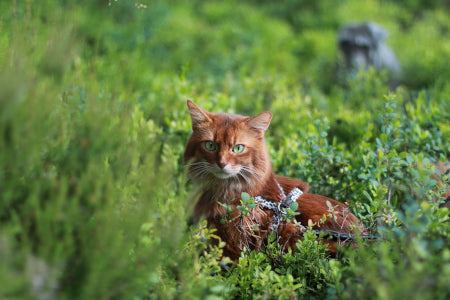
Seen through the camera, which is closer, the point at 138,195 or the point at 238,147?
the point at 138,195

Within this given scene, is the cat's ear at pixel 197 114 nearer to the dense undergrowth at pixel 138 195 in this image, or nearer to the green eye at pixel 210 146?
the green eye at pixel 210 146

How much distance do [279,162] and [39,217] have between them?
2069 mm

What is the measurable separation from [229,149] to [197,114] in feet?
1.04

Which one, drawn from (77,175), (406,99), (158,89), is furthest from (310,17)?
(77,175)

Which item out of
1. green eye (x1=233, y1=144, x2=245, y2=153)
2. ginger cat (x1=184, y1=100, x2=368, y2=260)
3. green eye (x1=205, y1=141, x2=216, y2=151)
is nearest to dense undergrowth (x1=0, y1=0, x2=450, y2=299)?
ginger cat (x1=184, y1=100, x2=368, y2=260)

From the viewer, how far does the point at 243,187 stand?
2.18 metres

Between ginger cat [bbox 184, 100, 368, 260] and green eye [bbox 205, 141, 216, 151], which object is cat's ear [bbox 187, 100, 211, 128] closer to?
ginger cat [bbox 184, 100, 368, 260]

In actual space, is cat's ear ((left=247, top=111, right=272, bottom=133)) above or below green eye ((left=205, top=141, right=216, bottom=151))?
above

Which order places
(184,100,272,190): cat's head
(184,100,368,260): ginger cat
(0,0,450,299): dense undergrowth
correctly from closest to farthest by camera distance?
(0,0,450,299): dense undergrowth
(184,100,368,260): ginger cat
(184,100,272,190): cat's head

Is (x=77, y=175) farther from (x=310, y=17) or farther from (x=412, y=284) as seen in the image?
(x=310, y=17)

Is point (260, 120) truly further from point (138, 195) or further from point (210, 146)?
point (138, 195)

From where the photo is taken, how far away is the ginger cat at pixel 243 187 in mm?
2004

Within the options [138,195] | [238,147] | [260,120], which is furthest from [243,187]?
[138,195]

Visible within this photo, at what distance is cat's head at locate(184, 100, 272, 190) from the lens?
2141 mm
